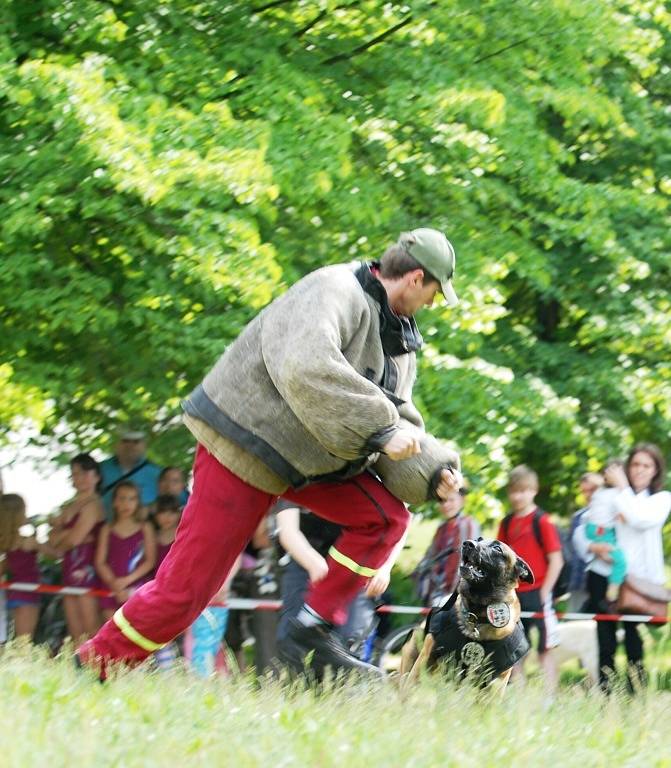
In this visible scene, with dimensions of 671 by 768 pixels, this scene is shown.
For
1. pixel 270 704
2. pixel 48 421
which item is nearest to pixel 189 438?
pixel 48 421

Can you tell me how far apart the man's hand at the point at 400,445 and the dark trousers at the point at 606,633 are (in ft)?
17.0

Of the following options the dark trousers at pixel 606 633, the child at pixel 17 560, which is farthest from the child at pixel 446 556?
the child at pixel 17 560

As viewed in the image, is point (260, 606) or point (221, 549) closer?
point (221, 549)

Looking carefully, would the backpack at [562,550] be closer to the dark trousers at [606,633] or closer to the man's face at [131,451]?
the dark trousers at [606,633]

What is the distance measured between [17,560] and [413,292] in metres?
5.79

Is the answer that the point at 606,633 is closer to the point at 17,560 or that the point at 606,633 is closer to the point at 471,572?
the point at 17,560

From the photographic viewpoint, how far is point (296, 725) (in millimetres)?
4578

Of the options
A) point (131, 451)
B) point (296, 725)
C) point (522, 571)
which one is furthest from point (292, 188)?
point (296, 725)

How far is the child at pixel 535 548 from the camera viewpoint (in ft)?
32.1

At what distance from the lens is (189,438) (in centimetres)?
1151

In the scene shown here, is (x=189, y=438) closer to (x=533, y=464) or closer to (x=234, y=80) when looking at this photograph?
(x=234, y=80)

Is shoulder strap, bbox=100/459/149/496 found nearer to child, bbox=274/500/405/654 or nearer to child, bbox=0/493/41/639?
child, bbox=0/493/41/639

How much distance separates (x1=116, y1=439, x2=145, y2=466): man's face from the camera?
35.0 ft

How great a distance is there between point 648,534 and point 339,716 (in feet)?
18.4
